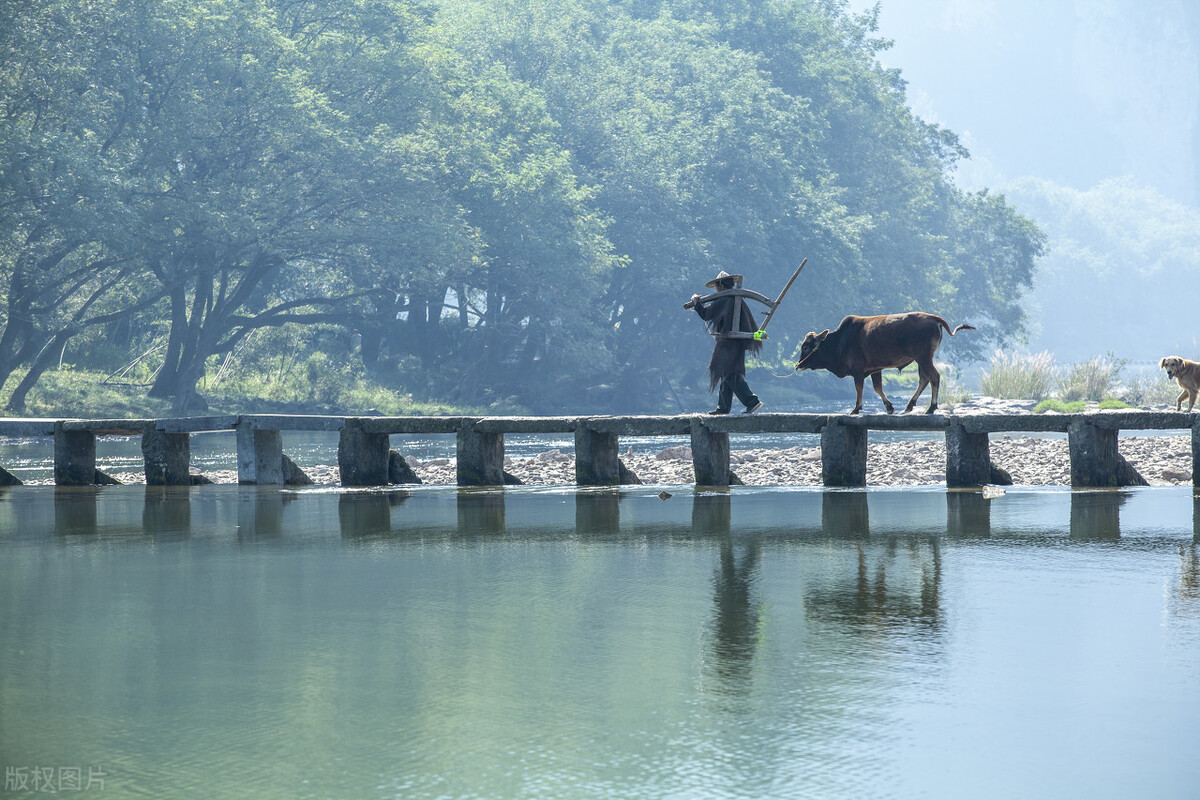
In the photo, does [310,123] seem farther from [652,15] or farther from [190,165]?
[652,15]

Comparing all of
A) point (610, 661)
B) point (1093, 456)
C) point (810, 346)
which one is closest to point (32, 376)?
point (810, 346)

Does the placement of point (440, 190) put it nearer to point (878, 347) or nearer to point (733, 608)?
point (878, 347)

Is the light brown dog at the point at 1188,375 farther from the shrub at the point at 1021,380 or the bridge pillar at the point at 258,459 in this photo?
the shrub at the point at 1021,380

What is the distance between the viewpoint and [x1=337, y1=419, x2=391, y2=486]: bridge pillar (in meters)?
16.1

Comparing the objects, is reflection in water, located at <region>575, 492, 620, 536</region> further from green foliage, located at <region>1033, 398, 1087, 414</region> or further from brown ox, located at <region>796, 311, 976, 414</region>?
green foliage, located at <region>1033, 398, 1087, 414</region>

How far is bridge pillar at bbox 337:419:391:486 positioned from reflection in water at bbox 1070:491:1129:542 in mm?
7737

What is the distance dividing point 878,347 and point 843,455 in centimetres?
159

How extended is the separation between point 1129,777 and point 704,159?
53.9 metres

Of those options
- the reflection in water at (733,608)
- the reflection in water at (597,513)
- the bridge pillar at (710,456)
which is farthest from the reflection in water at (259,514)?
the bridge pillar at (710,456)

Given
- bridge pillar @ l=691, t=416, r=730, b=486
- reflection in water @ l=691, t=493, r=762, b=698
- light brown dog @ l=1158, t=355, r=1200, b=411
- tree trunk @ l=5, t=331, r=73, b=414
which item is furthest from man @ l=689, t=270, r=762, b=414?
tree trunk @ l=5, t=331, r=73, b=414

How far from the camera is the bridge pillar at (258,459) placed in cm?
1653

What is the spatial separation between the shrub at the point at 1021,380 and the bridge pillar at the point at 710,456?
2700 centimetres

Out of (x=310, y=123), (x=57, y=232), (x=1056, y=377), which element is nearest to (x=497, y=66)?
(x=310, y=123)

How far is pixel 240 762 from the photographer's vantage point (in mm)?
5023
